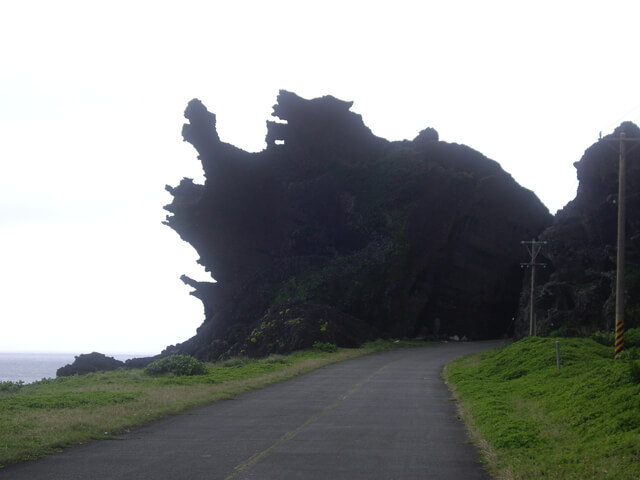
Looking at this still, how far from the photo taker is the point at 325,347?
48656 millimetres

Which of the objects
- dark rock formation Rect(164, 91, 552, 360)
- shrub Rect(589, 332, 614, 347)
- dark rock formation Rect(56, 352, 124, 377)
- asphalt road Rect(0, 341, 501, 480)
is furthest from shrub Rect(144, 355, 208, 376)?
dark rock formation Rect(164, 91, 552, 360)

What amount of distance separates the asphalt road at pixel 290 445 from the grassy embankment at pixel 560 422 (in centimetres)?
59

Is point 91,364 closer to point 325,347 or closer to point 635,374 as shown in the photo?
point 325,347

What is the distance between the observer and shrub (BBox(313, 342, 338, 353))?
48.2 metres

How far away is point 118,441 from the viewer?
13.8m

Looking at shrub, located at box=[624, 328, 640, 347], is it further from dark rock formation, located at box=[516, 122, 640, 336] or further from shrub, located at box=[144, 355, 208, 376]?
shrub, located at box=[144, 355, 208, 376]

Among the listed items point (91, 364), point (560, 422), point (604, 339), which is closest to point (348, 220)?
point (91, 364)

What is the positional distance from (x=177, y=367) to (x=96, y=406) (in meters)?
13.1

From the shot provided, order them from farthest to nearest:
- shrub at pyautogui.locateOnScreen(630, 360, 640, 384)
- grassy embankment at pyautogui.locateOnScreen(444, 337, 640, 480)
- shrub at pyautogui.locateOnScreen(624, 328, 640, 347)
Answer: shrub at pyautogui.locateOnScreen(624, 328, 640, 347) → shrub at pyautogui.locateOnScreen(630, 360, 640, 384) → grassy embankment at pyautogui.locateOnScreen(444, 337, 640, 480)

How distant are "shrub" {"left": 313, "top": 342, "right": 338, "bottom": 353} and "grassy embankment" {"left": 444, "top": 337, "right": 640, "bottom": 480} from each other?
24.7 meters

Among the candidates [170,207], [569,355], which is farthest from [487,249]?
[569,355]

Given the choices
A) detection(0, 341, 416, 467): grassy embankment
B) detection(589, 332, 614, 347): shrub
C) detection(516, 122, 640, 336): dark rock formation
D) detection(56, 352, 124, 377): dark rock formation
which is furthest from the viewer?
detection(56, 352, 124, 377): dark rock formation

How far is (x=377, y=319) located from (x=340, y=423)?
156 ft

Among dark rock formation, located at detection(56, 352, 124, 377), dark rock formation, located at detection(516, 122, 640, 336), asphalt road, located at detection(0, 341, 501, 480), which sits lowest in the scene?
dark rock formation, located at detection(56, 352, 124, 377)
